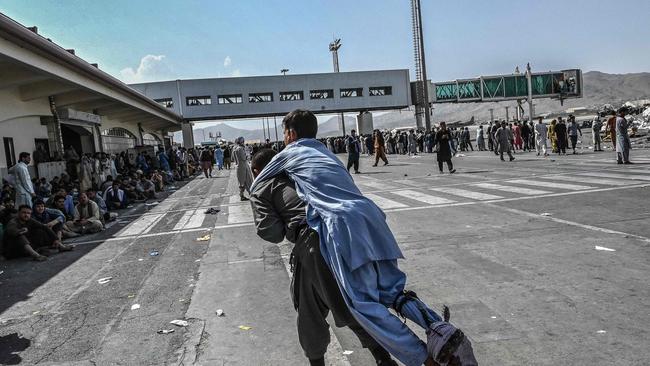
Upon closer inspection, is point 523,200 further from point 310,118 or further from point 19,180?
point 19,180

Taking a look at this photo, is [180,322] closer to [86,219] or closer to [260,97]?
[86,219]

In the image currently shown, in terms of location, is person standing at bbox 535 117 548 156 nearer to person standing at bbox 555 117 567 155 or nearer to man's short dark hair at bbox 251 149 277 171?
person standing at bbox 555 117 567 155

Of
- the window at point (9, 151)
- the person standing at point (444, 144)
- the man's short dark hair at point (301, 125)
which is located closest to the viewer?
the man's short dark hair at point (301, 125)

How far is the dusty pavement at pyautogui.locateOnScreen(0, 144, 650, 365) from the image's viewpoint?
386 centimetres

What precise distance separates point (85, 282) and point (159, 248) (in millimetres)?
1968

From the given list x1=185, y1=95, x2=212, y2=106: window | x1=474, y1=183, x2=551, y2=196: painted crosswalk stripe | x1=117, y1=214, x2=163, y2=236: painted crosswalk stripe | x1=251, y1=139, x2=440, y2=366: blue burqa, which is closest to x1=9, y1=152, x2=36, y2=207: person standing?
x1=117, y1=214, x2=163, y2=236: painted crosswalk stripe

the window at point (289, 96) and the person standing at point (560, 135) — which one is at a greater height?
the window at point (289, 96)

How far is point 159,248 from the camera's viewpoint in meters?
8.63

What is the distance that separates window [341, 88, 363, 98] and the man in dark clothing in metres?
51.7

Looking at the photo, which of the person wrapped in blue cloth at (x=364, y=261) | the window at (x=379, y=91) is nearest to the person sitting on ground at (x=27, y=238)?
the person wrapped in blue cloth at (x=364, y=261)

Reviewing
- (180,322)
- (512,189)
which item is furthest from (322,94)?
(180,322)

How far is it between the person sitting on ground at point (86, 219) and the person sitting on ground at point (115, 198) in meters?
3.34

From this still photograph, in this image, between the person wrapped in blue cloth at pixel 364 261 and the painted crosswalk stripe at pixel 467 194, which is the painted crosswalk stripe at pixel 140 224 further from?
the person wrapped in blue cloth at pixel 364 261

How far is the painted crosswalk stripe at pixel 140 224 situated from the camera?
35.4 feet
